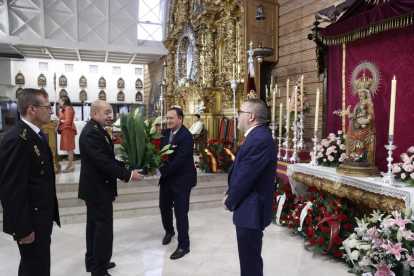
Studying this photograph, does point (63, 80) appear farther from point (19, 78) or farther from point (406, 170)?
point (406, 170)

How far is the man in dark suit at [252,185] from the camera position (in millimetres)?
2117

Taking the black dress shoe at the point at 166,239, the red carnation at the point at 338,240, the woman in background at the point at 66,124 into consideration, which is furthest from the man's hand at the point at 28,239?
the woman in background at the point at 66,124

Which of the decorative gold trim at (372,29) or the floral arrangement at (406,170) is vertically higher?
the decorative gold trim at (372,29)

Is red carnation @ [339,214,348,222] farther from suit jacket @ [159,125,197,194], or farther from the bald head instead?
the bald head

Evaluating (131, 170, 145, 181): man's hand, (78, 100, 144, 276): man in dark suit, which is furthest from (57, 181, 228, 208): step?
(131, 170, 145, 181): man's hand

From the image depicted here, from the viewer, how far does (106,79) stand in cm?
1767

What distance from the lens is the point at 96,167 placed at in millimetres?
2709

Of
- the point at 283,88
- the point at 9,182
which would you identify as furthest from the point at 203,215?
the point at 283,88

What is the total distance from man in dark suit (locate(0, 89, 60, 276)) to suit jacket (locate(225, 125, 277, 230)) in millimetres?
1248

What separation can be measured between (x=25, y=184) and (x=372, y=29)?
3.69 m

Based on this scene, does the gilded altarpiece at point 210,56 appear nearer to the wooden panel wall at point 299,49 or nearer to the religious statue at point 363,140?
the wooden panel wall at point 299,49

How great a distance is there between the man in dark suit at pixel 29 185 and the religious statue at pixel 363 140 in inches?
112

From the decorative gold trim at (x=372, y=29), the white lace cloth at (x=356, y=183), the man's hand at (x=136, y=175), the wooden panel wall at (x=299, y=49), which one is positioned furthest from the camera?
the wooden panel wall at (x=299, y=49)

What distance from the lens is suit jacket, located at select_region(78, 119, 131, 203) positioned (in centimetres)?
265
